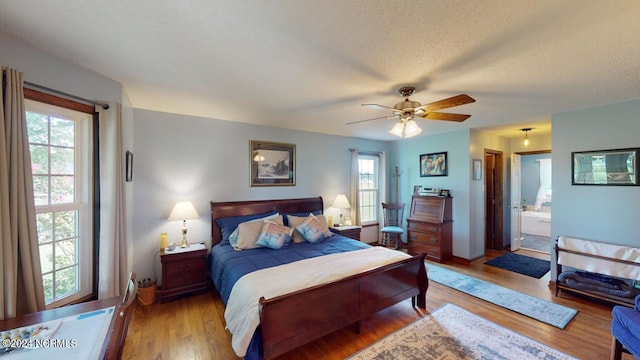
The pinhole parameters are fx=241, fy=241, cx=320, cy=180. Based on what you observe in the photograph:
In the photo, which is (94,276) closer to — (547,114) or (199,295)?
(199,295)

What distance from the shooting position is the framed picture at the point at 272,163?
159 inches

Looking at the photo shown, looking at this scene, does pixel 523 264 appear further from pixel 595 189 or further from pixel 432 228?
pixel 595 189

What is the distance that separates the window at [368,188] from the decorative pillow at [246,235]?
2707mm

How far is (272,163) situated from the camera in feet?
13.9

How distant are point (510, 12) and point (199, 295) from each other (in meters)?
4.10

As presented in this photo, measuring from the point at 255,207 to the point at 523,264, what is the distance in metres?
4.84

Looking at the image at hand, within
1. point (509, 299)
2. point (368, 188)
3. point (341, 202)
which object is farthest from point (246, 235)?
point (509, 299)

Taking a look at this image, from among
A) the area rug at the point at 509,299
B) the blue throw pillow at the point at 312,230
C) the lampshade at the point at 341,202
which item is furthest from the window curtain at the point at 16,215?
the area rug at the point at 509,299

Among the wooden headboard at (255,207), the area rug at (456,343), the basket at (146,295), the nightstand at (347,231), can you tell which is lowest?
the area rug at (456,343)

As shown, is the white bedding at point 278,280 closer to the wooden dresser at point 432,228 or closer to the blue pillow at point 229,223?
the blue pillow at point 229,223

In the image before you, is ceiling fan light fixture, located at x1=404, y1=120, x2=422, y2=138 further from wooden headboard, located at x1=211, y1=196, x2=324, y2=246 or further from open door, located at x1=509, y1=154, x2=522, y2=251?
open door, located at x1=509, y1=154, x2=522, y2=251

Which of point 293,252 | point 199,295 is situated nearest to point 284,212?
point 293,252

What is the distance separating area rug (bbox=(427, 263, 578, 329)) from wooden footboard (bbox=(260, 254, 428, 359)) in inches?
37.4

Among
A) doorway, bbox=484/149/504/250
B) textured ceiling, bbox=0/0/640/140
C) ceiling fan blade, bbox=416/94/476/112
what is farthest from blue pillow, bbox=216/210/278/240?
doorway, bbox=484/149/504/250
